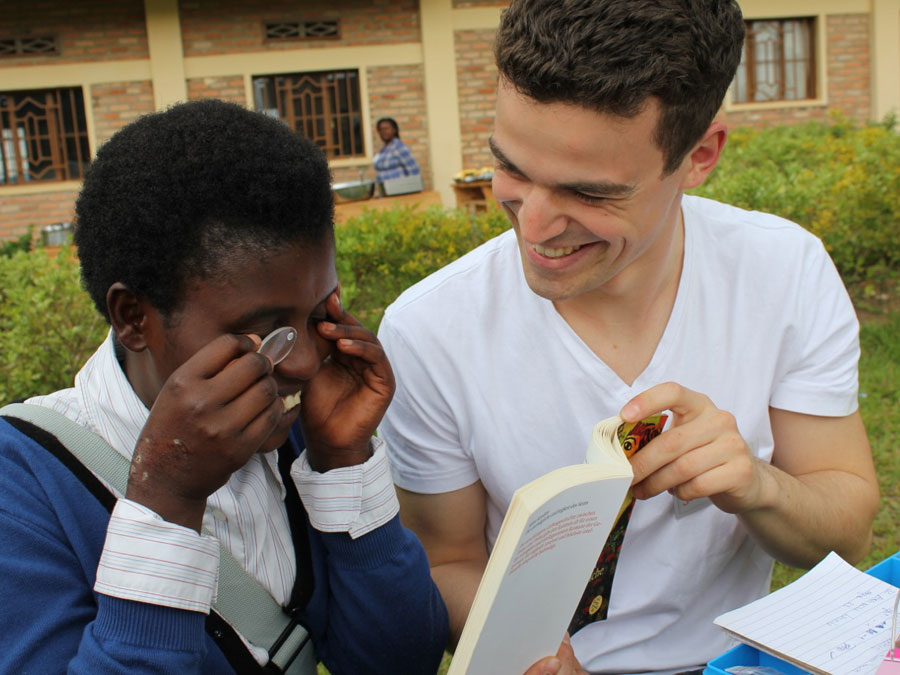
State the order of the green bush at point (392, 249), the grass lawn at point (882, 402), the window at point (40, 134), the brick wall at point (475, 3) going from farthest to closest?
the brick wall at point (475, 3) → the window at point (40, 134) → the green bush at point (392, 249) → the grass lawn at point (882, 402)

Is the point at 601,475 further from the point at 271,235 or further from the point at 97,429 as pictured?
the point at 97,429

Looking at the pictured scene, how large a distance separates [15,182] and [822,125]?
13.2 metres

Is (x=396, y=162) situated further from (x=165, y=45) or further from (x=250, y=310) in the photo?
(x=250, y=310)

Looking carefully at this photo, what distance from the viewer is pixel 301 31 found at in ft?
47.4

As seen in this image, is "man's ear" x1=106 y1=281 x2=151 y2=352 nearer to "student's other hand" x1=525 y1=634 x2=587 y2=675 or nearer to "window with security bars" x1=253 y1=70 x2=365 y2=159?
"student's other hand" x1=525 y1=634 x2=587 y2=675

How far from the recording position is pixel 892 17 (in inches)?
611

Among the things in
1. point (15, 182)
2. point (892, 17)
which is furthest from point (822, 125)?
point (15, 182)

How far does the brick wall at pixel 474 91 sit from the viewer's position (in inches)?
574

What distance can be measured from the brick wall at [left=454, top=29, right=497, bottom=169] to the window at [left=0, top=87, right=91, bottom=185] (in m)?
6.06

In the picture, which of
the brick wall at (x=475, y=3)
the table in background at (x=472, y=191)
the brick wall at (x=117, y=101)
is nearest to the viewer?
the table in background at (x=472, y=191)

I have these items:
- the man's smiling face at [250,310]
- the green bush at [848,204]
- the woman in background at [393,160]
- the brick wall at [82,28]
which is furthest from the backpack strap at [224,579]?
the brick wall at [82,28]

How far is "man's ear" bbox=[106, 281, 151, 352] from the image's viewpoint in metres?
1.37

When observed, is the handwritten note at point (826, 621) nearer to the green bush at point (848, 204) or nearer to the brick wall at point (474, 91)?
the green bush at point (848, 204)

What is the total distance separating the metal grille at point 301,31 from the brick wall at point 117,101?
214 centimetres
